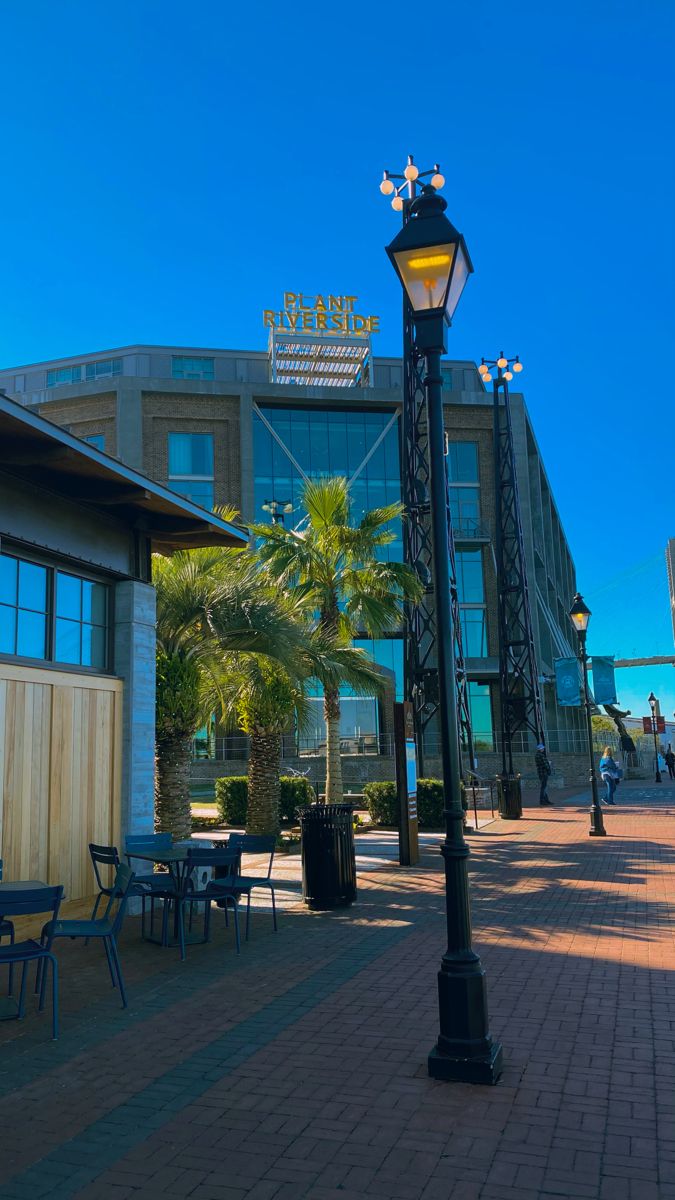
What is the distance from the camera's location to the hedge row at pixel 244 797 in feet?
65.0

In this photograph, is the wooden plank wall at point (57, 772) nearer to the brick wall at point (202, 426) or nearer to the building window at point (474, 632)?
the brick wall at point (202, 426)

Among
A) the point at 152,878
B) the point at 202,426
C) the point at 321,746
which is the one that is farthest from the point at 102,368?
the point at 152,878

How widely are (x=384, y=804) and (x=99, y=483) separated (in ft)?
41.8

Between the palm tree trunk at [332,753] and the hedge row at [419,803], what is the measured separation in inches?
94.2

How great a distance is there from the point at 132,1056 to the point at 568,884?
7453 mm

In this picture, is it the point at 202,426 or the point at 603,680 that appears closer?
the point at 603,680

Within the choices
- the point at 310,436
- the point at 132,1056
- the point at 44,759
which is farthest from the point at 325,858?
the point at 310,436

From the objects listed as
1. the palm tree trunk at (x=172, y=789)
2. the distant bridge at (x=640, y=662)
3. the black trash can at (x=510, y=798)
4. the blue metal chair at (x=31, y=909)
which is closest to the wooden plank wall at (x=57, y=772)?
the blue metal chair at (x=31, y=909)

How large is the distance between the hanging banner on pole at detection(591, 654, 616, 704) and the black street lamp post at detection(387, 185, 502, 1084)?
34.9 meters

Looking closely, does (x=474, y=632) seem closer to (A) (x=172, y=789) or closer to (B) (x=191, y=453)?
(B) (x=191, y=453)

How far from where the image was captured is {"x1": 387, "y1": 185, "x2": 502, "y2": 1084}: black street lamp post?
4906 mm

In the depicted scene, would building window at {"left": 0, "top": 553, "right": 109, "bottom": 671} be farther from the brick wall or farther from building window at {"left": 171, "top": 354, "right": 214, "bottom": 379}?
building window at {"left": 171, "top": 354, "right": 214, "bottom": 379}

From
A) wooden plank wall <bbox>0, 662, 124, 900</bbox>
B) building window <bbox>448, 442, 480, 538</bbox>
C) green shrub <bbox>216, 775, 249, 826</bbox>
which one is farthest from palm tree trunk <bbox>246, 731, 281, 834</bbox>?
building window <bbox>448, 442, 480, 538</bbox>

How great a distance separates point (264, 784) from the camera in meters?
17.4
